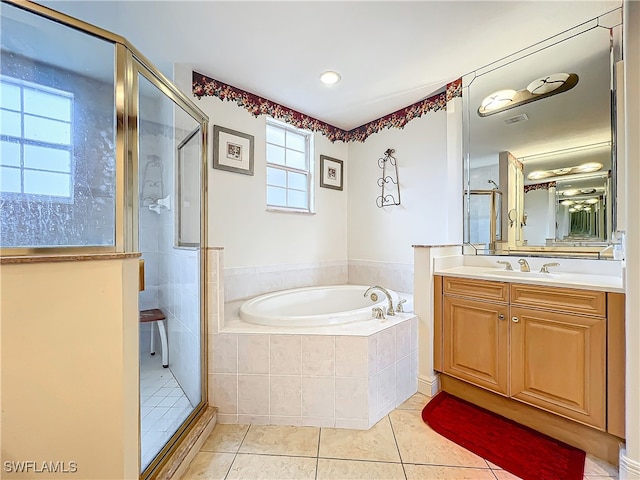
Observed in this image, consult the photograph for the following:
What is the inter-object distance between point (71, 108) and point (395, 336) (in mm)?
2054

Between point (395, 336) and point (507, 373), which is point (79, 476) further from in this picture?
point (507, 373)

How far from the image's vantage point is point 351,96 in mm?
2500

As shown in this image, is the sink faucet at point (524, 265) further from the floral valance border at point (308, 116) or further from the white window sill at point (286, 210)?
the white window sill at point (286, 210)

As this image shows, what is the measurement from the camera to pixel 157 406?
1.44m

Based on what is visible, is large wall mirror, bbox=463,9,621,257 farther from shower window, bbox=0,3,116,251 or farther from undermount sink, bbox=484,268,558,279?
shower window, bbox=0,3,116,251

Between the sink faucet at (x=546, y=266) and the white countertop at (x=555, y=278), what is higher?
the sink faucet at (x=546, y=266)

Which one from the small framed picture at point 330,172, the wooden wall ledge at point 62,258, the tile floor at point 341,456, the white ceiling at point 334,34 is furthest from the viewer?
the small framed picture at point 330,172

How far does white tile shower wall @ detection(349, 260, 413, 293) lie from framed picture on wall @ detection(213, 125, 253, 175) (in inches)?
62.5

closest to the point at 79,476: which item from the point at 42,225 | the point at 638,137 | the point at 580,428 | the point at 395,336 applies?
the point at 42,225

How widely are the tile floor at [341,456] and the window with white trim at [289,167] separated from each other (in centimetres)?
189

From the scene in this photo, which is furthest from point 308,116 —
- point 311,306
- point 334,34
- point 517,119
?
point 311,306

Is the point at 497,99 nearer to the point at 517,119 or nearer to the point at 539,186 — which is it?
the point at 517,119

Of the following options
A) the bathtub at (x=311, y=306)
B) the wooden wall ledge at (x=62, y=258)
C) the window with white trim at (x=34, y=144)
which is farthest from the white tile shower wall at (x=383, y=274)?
the window with white trim at (x=34, y=144)

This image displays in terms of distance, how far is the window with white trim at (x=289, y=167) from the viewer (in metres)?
2.74
